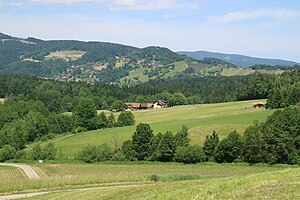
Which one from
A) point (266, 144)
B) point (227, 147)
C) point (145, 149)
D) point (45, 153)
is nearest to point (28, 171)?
point (45, 153)

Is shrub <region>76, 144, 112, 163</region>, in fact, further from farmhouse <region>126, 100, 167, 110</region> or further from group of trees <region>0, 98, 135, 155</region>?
farmhouse <region>126, 100, 167, 110</region>

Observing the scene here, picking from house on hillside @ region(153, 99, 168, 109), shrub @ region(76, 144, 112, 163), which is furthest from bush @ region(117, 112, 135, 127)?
house on hillside @ region(153, 99, 168, 109)

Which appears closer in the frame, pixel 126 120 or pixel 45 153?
pixel 45 153

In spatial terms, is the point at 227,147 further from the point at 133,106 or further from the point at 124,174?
the point at 133,106

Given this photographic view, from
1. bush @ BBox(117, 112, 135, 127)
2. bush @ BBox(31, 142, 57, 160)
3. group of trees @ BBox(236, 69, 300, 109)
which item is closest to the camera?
bush @ BBox(31, 142, 57, 160)

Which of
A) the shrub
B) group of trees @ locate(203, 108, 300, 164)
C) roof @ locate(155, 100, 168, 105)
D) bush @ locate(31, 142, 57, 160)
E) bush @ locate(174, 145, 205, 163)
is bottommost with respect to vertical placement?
roof @ locate(155, 100, 168, 105)

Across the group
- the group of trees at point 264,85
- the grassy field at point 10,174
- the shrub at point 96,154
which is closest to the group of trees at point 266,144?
the shrub at point 96,154

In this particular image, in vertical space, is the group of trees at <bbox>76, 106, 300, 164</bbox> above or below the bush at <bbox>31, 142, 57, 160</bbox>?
above

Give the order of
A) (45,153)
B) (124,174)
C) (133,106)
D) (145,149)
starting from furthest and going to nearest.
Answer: (133,106), (45,153), (145,149), (124,174)

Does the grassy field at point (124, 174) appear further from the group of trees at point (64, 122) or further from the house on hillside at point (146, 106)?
the house on hillside at point (146, 106)

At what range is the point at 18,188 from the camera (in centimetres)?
3894

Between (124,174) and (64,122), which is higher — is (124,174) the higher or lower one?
the higher one

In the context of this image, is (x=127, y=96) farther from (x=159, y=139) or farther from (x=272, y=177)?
(x=272, y=177)

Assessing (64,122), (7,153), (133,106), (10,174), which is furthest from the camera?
(133,106)
